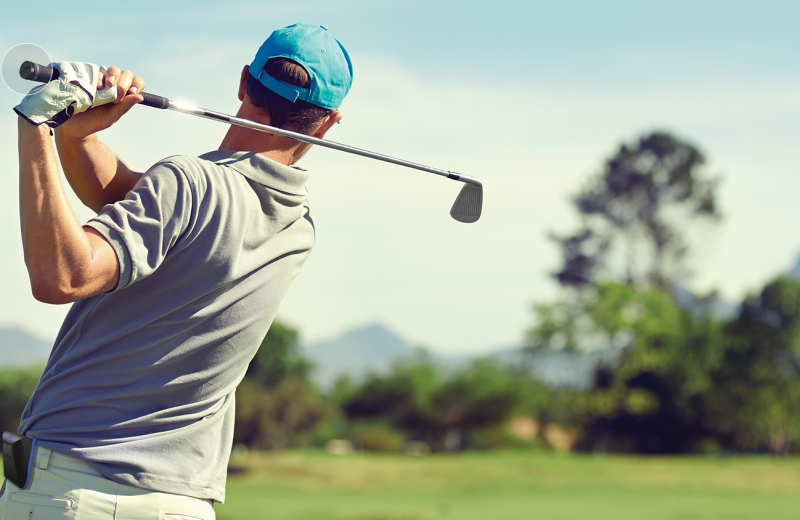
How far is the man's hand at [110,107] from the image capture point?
1826mm

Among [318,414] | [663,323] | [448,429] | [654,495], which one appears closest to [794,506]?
[654,495]

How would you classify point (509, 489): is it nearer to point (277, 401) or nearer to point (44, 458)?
point (44, 458)

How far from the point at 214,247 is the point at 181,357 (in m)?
0.26

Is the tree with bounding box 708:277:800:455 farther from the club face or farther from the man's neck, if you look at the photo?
the man's neck

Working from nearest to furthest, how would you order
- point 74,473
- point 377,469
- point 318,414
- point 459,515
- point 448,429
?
1. point 74,473
2. point 459,515
3. point 377,469
4. point 318,414
5. point 448,429

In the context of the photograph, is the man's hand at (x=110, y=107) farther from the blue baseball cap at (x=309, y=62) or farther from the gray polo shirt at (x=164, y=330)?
the blue baseball cap at (x=309, y=62)

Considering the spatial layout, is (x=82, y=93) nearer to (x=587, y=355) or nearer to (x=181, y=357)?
(x=181, y=357)

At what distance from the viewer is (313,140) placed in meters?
2.12

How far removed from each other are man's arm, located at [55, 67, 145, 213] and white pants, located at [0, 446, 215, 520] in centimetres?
63

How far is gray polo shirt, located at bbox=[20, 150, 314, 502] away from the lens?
1.82 m

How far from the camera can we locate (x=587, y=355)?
4778 centimetres

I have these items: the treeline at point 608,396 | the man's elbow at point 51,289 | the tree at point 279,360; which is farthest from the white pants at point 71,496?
the tree at point 279,360

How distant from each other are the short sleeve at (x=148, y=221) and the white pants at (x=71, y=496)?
433 millimetres

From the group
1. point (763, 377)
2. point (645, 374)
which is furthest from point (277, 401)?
point (763, 377)
